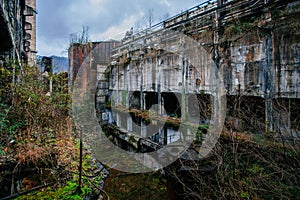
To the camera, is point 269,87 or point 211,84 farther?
point 211,84

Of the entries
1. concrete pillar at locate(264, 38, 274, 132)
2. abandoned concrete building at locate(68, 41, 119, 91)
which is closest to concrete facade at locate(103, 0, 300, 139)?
concrete pillar at locate(264, 38, 274, 132)

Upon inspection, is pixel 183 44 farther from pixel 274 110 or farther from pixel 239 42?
pixel 274 110

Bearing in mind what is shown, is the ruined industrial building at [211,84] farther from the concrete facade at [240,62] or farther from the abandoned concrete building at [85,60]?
the abandoned concrete building at [85,60]

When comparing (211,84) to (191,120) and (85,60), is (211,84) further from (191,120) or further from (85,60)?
(85,60)

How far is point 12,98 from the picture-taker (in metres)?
4.14

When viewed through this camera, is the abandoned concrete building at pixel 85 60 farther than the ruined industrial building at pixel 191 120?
Yes

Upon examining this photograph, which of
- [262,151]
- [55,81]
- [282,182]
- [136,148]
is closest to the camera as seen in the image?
[282,182]

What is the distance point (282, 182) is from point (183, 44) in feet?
16.6

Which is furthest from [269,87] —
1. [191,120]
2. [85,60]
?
[85,60]

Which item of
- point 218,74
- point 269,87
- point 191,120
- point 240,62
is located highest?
point 240,62

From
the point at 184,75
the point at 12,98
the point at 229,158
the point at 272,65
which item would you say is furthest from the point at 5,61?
the point at 272,65

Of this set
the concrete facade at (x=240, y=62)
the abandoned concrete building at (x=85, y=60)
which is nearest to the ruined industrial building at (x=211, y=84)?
the concrete facade at (x=240, y=62)

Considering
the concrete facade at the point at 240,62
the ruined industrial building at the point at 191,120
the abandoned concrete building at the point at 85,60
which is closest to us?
the ruined industrial building at the point at 191,120

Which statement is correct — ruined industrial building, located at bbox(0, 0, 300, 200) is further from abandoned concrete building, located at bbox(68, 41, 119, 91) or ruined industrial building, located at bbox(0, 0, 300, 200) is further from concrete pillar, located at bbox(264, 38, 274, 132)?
abandoned concrete building, located at bbox(68, 41, 119, 91)
